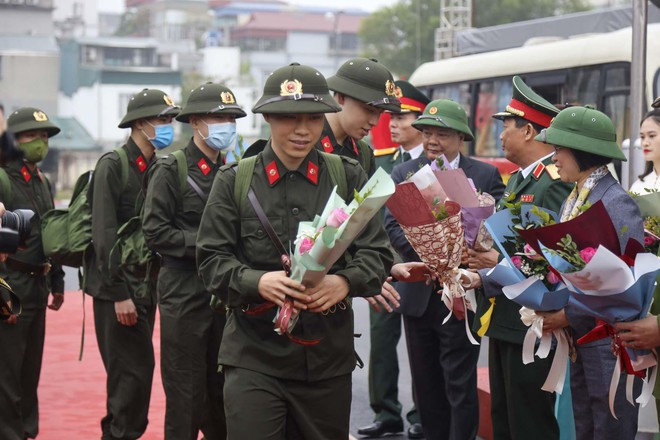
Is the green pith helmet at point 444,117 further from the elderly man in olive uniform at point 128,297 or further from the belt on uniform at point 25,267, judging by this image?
the belt on uniform at point 25,267

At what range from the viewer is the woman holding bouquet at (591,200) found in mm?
5469

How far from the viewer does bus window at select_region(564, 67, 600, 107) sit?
16.4 m

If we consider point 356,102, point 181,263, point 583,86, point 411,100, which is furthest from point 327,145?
point 583,86

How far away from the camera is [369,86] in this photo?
6871 millimetres

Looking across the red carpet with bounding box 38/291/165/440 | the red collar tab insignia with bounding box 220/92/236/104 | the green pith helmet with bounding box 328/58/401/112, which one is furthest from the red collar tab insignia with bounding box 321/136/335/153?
the red carpet with bounding box 38/291/165/440

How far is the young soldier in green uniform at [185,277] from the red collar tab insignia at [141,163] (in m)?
0.64

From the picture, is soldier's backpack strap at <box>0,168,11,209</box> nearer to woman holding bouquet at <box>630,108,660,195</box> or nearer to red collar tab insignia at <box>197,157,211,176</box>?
red collar tab insignia at <box>197,157,211,176</box>

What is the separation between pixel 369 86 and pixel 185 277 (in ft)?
5.10

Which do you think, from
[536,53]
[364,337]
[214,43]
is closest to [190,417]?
[364,337]

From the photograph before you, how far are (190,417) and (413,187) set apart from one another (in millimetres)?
→ 2361

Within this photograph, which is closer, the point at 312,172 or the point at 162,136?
the point at 312,172

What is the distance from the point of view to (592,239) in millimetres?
5020

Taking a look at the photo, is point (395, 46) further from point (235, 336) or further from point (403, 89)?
point (235, 336)

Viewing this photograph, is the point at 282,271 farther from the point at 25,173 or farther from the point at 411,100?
the point at 411,100
